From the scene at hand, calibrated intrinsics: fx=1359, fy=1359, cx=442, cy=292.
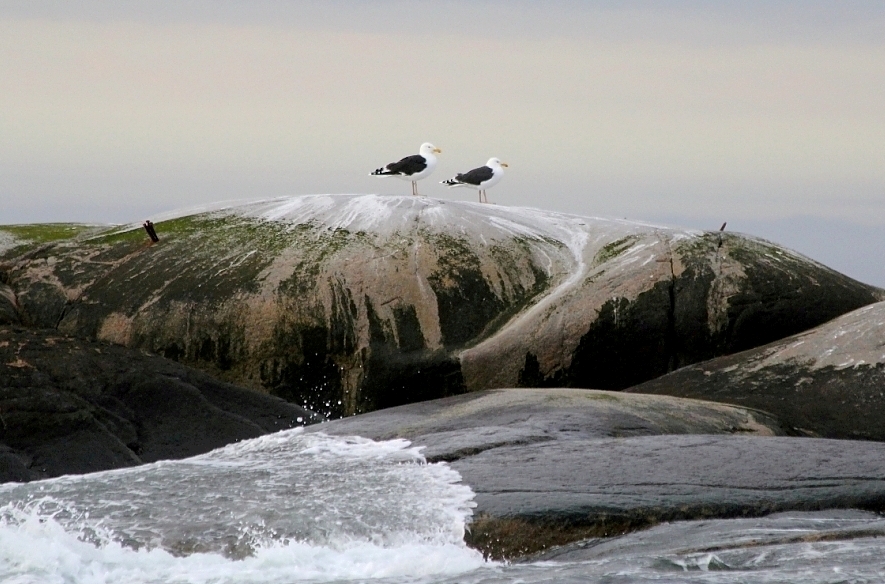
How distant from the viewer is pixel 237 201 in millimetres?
17906

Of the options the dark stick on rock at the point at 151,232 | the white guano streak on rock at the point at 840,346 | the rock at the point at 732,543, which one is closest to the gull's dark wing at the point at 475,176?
the dark stick on rock at the point at 151,232

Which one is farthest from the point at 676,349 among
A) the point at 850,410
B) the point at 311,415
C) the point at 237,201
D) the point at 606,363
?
the point at 237,201

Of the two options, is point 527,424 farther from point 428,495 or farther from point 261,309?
point 261,309

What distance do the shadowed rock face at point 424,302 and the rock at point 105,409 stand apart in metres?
1.05

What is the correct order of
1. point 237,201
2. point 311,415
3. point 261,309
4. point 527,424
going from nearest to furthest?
point 527,424 → point 311,415 → point 261,309 → point 237,201

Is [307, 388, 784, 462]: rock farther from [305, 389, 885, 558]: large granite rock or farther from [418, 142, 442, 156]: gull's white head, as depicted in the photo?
[418, 142, 442, 156]: gull's white head

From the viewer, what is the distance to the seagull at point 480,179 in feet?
68.4

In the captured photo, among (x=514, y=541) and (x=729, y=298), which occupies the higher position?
(x=729, y=298)

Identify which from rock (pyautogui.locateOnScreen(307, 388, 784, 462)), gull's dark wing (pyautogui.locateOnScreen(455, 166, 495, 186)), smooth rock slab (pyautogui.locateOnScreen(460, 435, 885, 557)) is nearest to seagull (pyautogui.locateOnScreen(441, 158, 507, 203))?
gull's dark wing (pyautogui.locateOnScreen(455, 166, 495, 186))

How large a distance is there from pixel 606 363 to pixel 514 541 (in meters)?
6.62

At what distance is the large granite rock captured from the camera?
28.4ft

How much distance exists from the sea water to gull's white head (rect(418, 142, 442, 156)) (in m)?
12.3

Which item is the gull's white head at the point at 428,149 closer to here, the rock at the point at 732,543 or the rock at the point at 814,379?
the rock at the point at 814,379

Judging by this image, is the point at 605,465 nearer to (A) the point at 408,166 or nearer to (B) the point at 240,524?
(B) the point at 240,524
